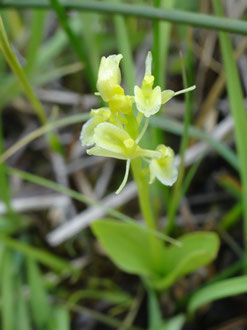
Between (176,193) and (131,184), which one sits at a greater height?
(131,184)

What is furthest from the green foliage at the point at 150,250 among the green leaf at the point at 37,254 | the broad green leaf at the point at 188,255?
the green leaf at the point at 37,254

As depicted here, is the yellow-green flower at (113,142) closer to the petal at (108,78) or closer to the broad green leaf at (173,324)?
the petal at (108,78)

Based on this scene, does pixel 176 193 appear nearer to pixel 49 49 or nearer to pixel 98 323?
pixel 98 323

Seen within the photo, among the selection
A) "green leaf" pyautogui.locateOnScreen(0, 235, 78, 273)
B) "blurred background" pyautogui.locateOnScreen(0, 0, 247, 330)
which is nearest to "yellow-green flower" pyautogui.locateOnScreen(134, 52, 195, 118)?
"blurred background" pyautogui.locateOnScreen(0, 0, 247, 330)

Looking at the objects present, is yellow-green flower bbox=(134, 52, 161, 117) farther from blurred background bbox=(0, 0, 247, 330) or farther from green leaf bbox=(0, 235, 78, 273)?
green leaf bbox=(0, 235, 78, 273)

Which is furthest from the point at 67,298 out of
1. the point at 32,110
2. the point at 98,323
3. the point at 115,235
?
the point at 32,110

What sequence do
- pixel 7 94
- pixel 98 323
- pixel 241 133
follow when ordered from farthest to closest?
pixel 7 94
pixel 98 323
pixel 241 133
